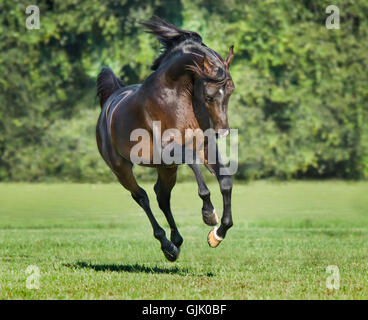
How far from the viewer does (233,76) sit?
19969mm

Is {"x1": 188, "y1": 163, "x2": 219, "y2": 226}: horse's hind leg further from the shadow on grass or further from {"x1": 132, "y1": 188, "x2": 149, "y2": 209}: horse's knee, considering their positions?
{"x1": 132, "y1": 188, "x2": 149, "y2": 209}: horse's knee

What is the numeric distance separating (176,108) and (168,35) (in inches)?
34.5

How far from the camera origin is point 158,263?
7.94 m

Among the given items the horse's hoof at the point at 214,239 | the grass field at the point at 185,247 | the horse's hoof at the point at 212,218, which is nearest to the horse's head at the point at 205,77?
the horse's hoof at the point at 212,218

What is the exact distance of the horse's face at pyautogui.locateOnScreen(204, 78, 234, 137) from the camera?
260 inches

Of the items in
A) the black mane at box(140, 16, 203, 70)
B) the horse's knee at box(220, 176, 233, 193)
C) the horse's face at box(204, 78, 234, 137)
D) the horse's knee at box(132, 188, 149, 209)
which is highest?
the black mane at box(140, 16, 203, 70)

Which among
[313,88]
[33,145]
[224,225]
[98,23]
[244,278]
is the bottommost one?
[244,278]

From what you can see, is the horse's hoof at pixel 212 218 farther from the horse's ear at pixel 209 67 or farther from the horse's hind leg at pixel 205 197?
the horse's ear at pixel 209 67

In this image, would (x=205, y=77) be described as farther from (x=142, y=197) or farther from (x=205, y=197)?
(x=142, y=197)

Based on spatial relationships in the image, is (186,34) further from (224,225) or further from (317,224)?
(317,224)

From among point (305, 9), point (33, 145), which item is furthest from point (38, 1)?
point (305, 9)

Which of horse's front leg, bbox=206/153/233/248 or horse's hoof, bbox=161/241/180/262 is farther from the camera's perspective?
horse's hoof, bbox=161/241/180/262

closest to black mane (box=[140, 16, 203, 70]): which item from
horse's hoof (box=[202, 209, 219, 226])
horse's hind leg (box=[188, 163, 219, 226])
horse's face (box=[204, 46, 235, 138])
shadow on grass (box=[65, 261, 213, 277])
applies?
horse's face (box=[204, 46, 235, 138])

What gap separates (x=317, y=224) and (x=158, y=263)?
559 centimetres
